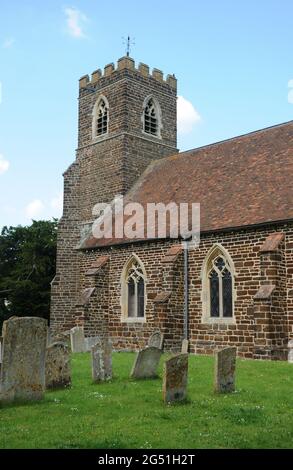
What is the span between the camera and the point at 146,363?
11.5m

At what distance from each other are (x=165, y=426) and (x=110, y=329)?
49.2 ft

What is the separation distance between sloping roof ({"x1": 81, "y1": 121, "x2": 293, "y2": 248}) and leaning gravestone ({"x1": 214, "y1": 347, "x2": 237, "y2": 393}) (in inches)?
298

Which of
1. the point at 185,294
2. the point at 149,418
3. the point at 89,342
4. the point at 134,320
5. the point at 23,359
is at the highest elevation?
the point at 185,294

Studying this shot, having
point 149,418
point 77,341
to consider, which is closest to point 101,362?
point 149,418

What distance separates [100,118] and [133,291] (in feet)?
36.5

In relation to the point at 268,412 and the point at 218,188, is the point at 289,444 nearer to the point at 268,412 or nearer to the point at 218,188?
the point at 268,412

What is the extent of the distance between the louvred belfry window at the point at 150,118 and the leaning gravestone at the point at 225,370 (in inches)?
763

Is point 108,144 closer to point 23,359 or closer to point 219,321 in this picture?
point 219,321

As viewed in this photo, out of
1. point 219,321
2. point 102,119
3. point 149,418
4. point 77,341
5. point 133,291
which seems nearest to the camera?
point 149,418

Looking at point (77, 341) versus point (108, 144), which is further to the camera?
point (108, 144)

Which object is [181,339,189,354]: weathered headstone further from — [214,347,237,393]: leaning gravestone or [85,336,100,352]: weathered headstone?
A: [214,347,237,393]: leaning gravestone

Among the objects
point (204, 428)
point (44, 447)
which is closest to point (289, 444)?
point (204, 428)

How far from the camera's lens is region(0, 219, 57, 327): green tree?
34.3 metres

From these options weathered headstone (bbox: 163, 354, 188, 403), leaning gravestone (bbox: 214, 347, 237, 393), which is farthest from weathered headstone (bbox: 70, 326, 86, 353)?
weathered headstone (bbox: 163, 354, 188, 403)
